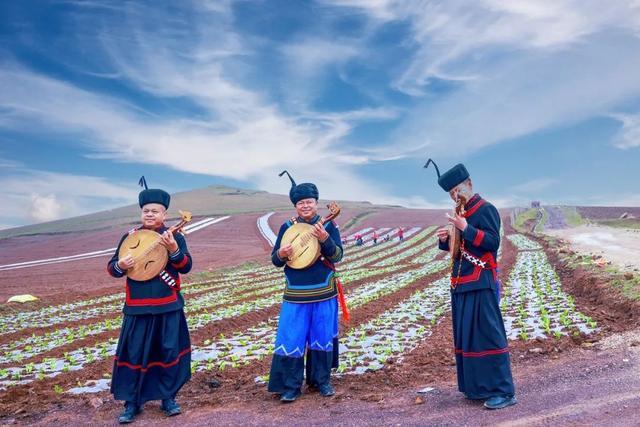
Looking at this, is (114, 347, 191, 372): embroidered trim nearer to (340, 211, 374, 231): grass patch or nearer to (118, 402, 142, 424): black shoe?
(118, 402, 142, 424): black shoe

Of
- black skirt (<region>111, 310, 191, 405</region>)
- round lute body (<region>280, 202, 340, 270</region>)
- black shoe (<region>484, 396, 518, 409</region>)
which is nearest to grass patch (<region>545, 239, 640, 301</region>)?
black shoe (<region>484, 396, 518, 409</region>)

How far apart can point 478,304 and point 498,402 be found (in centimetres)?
101

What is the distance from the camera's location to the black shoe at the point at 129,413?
5.56 metres

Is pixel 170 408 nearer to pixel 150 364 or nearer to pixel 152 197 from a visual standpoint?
pixel 150 364

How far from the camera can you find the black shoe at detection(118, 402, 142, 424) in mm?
5559

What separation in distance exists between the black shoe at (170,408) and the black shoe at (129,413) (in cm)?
31

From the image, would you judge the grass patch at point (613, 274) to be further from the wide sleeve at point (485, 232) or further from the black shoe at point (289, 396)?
the black shoe at point (289, 396)

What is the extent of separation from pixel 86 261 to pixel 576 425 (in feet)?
119

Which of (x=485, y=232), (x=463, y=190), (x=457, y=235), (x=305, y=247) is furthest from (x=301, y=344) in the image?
(x=463, y=190)

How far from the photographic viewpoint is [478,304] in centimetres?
525

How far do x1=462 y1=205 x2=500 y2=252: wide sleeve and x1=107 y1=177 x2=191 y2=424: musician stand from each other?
324cm

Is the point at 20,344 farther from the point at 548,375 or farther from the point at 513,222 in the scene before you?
the point at 513,222

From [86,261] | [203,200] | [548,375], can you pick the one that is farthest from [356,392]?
[203,200]

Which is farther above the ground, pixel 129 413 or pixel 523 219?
pixel 523 219
